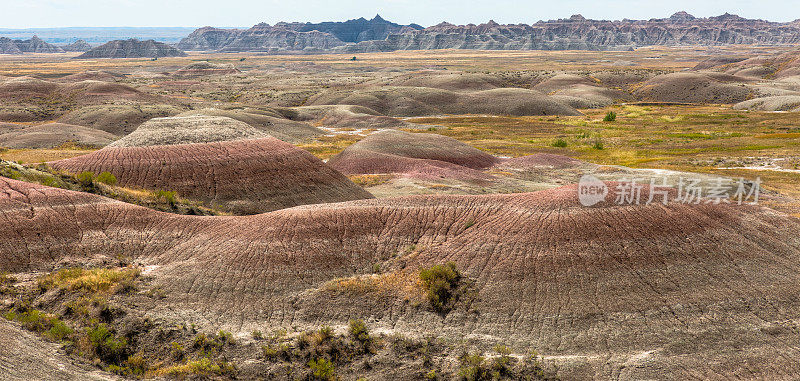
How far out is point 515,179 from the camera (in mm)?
56094

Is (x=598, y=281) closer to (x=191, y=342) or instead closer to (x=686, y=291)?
(x=686, y=291)

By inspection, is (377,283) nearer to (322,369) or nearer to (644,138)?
(322,369)

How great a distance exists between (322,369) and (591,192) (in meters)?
15.0

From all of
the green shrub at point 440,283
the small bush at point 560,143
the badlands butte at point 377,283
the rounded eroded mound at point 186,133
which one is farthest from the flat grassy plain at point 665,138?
the rounded eroded mound at point 186,133

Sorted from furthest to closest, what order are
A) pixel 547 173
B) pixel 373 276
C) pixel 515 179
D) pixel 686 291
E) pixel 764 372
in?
1. pixel 547 173
2. pixel 515 179
3. pixel 373 276
4. pixel 686 291
5. pixel 764 372

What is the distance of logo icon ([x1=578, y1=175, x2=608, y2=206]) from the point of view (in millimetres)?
25152

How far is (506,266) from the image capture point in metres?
22.3

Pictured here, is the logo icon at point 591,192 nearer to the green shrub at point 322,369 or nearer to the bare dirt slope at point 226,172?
the green shrub at point 322,369

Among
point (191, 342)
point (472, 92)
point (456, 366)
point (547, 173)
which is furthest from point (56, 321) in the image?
point (472, 92)

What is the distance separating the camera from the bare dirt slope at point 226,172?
120ft

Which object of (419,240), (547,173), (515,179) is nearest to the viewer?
(419,240)

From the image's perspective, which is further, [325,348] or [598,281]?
[598,281]

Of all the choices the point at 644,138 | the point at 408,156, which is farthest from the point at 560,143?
the point at 408,156

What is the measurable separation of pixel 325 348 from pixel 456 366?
4564 millimetres
